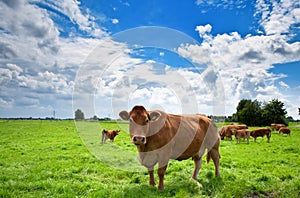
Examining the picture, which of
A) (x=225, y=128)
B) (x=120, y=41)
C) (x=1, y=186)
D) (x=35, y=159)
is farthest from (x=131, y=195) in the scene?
(x=225, y=128)

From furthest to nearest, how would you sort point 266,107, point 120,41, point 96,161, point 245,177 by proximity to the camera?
point 266,107, point 96,161, point 120,41, point 245,177

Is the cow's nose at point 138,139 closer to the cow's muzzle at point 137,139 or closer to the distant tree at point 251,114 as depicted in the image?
the cow's muzzle at point 137,139

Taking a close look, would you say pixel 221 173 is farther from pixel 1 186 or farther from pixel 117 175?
pixel 1 186

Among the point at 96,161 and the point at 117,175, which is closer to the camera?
the point at 117,175

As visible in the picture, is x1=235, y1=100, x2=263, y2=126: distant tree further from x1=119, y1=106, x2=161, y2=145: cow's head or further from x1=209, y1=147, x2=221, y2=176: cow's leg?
x1=119, y1=106, x2=161, y2=145: cow's head

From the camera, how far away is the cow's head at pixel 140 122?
5.75m

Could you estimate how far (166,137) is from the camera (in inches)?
257

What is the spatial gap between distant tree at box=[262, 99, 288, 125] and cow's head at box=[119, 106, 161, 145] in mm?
64301

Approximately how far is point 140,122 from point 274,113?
66860 millimetres

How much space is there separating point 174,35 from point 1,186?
24.6ft

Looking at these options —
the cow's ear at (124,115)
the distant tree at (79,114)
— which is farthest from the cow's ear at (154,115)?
the distant tree at (79,114)

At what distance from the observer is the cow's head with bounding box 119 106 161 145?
5.75 meters

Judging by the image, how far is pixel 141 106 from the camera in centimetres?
619

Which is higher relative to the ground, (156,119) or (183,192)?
(156,119)
